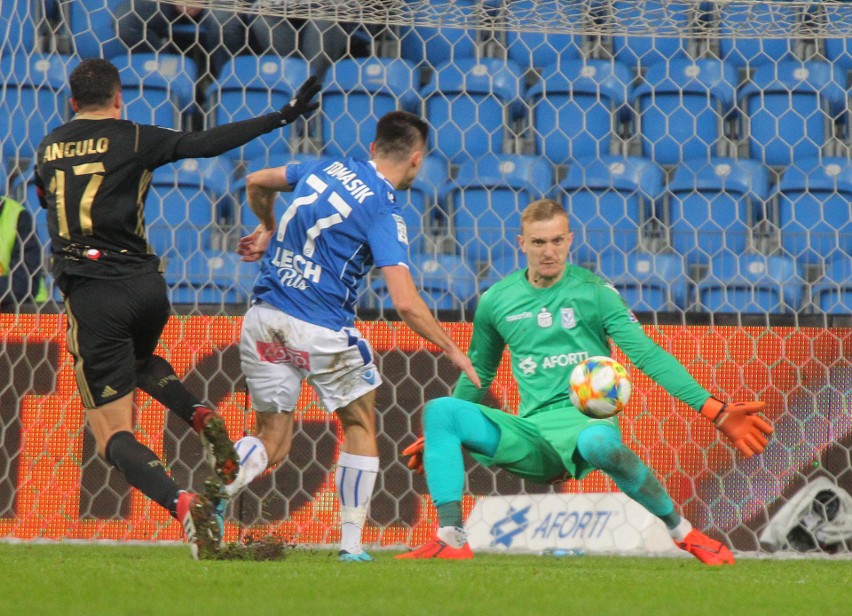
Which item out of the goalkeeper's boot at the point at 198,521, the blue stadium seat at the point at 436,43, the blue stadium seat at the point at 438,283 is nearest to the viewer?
the goalkeeper's boot at the point at 198,521

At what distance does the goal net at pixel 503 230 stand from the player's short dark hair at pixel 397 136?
36.9 inches

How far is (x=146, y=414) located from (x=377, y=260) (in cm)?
169

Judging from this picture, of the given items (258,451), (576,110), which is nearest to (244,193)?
(576,110)

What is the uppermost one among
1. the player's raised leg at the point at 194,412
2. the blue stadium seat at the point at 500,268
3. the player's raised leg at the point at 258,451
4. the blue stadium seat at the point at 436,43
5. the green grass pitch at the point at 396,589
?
the blue stadium seat at the point at 436,43

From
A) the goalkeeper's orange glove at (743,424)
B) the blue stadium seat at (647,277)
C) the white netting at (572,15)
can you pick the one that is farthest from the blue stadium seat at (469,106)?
the goalkeeper's orange glove at (743,424)

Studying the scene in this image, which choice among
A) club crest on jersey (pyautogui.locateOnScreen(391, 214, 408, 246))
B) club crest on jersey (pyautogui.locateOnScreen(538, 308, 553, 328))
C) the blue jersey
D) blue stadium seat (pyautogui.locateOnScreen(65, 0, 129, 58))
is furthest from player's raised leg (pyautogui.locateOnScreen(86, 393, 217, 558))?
blue stadium seat (pyautogui.locateOnScreen(65, 0, 129, 58))

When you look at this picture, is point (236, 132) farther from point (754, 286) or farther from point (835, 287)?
point (835, 287)

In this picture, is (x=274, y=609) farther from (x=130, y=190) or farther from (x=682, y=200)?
(x=682, y=200)

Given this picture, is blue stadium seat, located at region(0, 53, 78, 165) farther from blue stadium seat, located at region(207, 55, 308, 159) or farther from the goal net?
blue stadium seat, located at region(207, 55, 308, 159)

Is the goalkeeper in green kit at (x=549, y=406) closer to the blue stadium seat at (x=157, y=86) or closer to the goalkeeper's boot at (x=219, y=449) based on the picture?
the goalkeeper's boot at (x=219, y=449)

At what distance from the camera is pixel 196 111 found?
22.2 ft

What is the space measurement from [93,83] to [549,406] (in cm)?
190

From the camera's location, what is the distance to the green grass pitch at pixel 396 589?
2.43 metres

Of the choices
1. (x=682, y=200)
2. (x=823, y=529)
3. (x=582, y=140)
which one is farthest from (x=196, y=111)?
(x=823, y=529)
